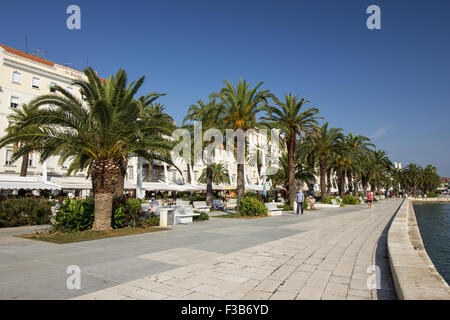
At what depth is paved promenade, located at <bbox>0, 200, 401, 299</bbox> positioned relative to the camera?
4660 mm

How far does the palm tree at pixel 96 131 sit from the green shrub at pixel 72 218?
0.47 m

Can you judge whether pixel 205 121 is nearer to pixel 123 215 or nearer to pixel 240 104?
pixel 240 104

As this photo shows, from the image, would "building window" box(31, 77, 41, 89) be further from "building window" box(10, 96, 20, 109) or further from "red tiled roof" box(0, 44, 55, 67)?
"red tiled roof" box(0, 44, 55, 67)

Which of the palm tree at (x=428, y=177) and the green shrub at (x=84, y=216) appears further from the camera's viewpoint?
the palm tree at (x=428, y=177)

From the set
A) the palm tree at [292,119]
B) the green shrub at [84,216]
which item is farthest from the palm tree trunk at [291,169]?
the green shrub at [84,216]

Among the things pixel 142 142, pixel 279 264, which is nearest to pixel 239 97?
pixel 142 142

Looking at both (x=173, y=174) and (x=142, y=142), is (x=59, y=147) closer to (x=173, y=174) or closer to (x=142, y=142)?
(x=142, y=142)

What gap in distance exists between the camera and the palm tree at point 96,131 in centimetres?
1073

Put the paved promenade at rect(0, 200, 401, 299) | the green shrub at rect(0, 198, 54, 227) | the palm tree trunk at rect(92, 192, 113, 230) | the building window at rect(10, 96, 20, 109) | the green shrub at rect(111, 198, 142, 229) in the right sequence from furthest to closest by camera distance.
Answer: the building window at rect(10, 96, 20, 109) → the green shrub at rect(0, 198, 54, 227) → the green shrub at rect(111, 198, 142, 229) → the palm tree trunk at rect(92, 192, 113, 230) → the paved promenade at rect(0, 200, 401, 299)

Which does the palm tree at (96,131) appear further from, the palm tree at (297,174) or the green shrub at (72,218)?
the palm tree at (297,174)

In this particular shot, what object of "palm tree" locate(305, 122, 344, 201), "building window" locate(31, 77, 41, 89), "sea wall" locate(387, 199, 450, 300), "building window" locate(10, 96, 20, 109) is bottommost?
"sea wall" locate(387, 199, 450, 300)

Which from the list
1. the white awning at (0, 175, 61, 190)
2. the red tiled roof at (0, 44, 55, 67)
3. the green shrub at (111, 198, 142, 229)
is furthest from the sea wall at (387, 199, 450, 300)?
the red tiled roof at (0, 44, 55, 67)

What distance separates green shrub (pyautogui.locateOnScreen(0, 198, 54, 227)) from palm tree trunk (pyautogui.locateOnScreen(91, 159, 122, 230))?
4737 mm
